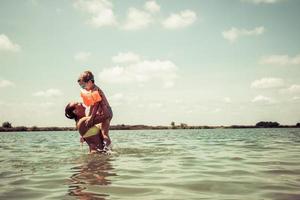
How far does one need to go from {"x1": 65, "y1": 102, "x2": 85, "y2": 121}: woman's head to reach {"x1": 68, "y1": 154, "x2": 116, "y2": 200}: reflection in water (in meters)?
2.31

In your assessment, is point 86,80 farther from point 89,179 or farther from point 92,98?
point 89,179

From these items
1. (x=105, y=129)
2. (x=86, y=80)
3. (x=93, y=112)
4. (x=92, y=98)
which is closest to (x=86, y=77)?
(x=86, y=80)

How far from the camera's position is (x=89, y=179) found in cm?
660

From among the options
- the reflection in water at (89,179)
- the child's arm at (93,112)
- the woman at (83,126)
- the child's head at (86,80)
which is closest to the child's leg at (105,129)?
the woman at (83,126)

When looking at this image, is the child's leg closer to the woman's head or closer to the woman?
the woman

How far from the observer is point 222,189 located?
5.62 metres

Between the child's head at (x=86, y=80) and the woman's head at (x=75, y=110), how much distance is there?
2.36 ft

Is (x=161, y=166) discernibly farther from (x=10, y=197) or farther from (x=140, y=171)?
(x=10, y=197)

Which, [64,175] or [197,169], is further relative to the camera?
[197,169]

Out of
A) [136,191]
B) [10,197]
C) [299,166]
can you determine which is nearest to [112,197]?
[136,191]

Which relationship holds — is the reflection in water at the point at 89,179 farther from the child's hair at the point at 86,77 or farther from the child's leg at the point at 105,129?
the child's hair at the point at 86,77

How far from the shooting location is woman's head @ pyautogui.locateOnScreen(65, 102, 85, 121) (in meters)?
11.0

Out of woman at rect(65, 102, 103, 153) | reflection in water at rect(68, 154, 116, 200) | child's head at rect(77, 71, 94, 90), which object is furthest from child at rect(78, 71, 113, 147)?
reflection in water at rect(68, 154, 116, 200)

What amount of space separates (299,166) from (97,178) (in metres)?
5.30
